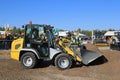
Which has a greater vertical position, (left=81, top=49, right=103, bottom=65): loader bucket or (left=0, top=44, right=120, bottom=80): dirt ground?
(left=81, top=49, right=103, bottom=65): loader bucket

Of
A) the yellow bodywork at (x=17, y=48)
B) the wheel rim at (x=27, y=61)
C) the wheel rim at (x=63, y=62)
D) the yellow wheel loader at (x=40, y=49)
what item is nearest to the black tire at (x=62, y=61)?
the wheel rim at (x=63, y=62)

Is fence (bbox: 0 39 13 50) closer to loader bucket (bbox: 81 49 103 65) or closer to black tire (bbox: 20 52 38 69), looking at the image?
black tire (bbox: 20 52 38 69)

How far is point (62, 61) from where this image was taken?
13.3 metres

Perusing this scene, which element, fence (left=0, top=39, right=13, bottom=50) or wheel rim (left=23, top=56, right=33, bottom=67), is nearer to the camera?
wheel rim (left=23, top=56, right=33, bottom=67)

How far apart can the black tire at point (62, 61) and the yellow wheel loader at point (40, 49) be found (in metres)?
0.24

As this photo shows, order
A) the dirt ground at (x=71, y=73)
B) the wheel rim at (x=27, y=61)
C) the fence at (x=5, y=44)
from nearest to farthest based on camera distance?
the dirt ground at (x=71, y=73) → the wheel rim at (x=27, y=61) → the fence at (x=5, y=44)

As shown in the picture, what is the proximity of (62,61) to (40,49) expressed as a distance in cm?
133

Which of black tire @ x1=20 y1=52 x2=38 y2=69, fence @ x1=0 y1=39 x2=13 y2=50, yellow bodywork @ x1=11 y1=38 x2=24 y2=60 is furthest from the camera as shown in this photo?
fence @ x1=0 y1=39 x2=13 y2=50

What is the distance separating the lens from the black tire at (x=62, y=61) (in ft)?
43.3

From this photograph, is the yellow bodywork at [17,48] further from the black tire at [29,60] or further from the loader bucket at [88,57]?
the loader bucket at [88,57]

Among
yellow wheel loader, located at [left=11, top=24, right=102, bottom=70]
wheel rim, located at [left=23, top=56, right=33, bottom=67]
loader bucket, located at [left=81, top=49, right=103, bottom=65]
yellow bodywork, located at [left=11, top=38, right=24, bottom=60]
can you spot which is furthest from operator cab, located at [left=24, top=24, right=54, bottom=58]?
loader bucket, located at [left=81, top=49, right=103, bottom=65]

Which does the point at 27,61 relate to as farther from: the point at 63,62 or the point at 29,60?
the point at 63,62

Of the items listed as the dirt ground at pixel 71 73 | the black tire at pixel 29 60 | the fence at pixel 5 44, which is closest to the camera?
the dirt ground at pixel 71 73

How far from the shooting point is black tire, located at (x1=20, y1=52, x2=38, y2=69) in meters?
13.5
